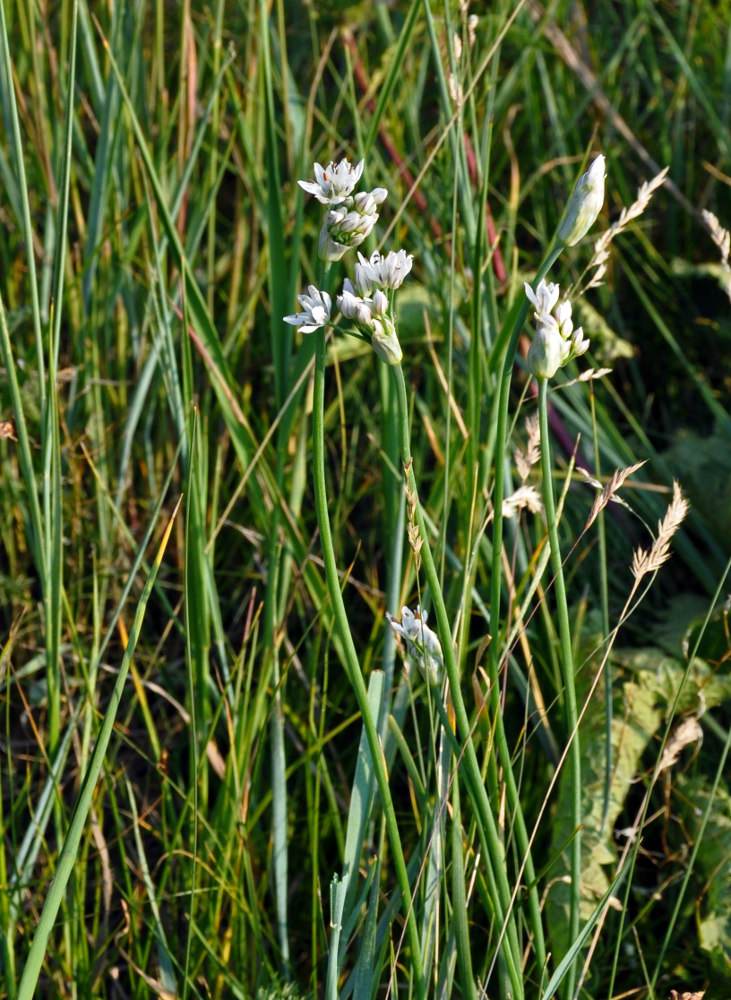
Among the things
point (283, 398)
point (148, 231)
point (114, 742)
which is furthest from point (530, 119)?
point (114, 742)

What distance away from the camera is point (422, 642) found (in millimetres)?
635

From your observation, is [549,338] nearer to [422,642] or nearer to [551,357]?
[551,357]

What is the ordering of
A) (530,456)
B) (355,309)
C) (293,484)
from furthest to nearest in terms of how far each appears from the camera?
(293,484) < (530,456) < (355,309)

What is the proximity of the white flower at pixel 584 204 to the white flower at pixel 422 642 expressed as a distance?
0.87ft

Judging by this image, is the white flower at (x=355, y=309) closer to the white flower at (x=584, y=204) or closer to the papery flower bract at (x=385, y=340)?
the papery flower bract at (x=385, y=340)

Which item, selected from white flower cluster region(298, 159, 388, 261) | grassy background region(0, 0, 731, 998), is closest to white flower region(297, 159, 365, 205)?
white flower cluster region(298, 159, 388, 261)

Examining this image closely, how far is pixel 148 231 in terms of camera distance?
1329 mm

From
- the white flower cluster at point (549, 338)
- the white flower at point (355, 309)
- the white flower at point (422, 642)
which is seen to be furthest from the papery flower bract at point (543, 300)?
the white flower at point (422, 642)

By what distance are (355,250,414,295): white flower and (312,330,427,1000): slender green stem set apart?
0.15 ft

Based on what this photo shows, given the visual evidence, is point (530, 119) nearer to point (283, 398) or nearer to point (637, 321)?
point (637, 321)

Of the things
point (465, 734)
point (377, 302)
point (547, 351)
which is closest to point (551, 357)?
point (547, 351)

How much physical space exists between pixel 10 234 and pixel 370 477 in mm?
750

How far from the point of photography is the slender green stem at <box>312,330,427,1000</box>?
573 millimetres

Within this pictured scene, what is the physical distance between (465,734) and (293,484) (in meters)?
0.56
